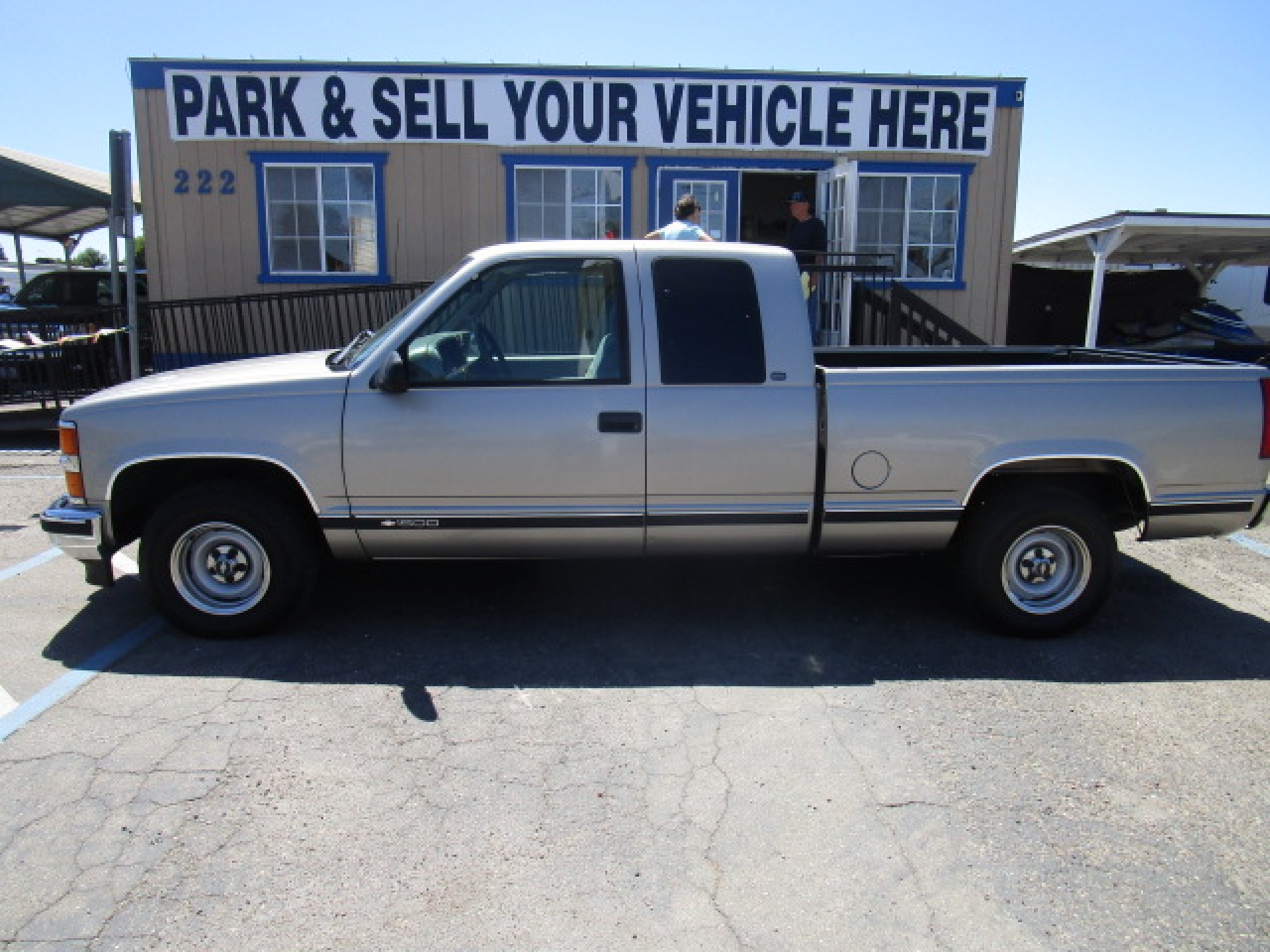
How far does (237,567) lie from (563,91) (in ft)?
29.7

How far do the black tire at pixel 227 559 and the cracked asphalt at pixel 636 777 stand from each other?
174mm

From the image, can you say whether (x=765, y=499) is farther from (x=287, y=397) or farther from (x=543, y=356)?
(x=287, y=397)

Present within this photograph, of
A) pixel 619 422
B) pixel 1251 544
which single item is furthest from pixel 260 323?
pixel 1251 544

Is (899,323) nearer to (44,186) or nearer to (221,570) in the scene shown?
(221,570)

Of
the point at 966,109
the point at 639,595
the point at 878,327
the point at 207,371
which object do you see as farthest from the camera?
the point at 966,109

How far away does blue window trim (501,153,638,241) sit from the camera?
1216 cm

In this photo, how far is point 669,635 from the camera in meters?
4.78

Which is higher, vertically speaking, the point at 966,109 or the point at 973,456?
the point at 966,109

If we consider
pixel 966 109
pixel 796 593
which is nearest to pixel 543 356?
pixel 796 593

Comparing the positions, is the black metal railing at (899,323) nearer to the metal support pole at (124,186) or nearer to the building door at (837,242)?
the building door at (837,242)

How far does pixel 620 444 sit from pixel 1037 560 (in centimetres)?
218

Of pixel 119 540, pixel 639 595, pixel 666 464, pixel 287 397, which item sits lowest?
pixel 639 595

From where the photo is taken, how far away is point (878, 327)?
11.4m

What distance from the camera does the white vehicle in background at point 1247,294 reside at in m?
23.3
